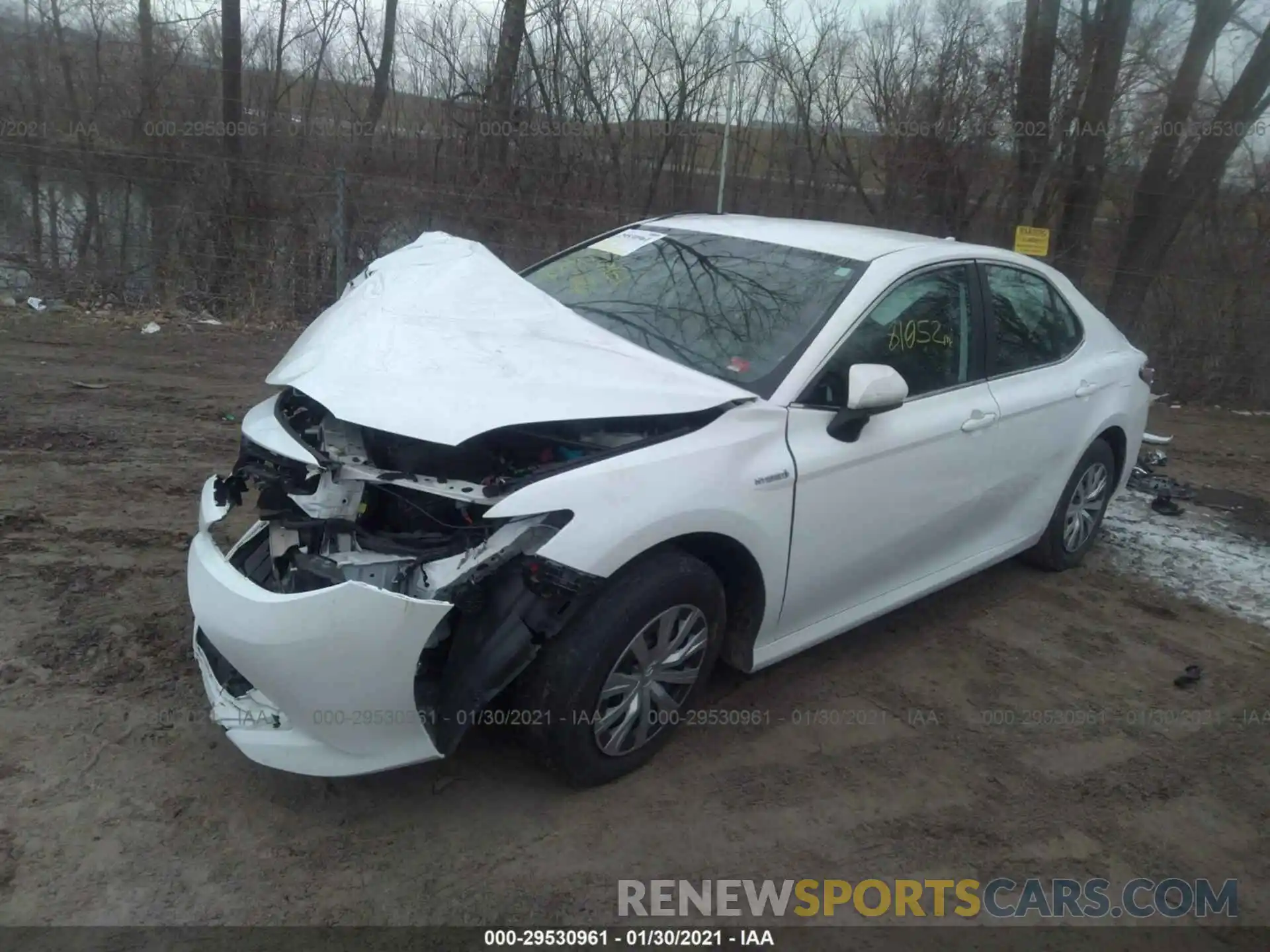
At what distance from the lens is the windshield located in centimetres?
372

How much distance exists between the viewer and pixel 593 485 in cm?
298

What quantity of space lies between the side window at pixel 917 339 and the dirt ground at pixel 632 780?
4.00 ft

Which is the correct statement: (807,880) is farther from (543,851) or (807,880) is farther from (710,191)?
(710,191)

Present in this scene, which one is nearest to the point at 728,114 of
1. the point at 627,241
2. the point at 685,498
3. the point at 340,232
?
the point at 340,232

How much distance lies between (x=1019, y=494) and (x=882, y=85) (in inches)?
366

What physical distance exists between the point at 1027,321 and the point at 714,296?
1.74 m

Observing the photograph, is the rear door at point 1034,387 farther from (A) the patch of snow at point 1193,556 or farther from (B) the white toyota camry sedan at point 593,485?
(A) the patch of snow at point 1193,556

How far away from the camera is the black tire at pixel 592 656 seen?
3.02 metres

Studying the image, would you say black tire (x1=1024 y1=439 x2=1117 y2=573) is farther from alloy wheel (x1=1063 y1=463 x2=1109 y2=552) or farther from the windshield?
the windshield

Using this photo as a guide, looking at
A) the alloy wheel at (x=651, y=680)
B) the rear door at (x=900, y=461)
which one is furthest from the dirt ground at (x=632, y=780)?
the rear door at (x=900, y=461)

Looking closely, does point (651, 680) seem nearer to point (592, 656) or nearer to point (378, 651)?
point (592, 656)

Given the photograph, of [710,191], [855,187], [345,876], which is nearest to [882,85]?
[855,187]

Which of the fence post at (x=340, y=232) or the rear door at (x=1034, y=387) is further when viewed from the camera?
the fence post at (x=340, y=232)

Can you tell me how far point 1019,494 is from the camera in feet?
15.5
